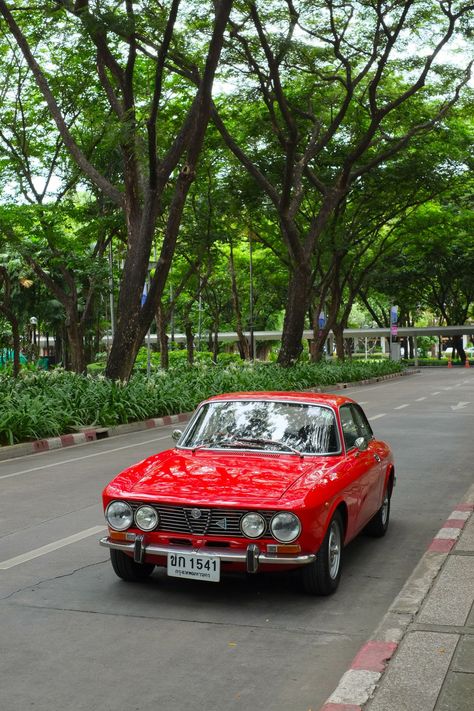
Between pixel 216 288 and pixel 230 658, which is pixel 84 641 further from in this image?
pixel 216 288

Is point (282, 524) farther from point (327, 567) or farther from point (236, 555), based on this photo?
point (327, 567)

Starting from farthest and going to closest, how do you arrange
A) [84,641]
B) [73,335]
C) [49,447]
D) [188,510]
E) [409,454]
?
1. [73,335]
2. [49,447]
3. [409,454]
4. [188,510]
5. [84,641]

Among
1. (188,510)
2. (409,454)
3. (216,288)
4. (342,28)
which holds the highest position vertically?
(342,28)

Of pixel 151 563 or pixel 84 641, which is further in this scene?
pixel 151 563

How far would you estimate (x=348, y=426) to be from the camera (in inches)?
294

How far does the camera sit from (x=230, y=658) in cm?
478

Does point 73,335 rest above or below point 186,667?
above

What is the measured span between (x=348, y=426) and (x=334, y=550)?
155 cm

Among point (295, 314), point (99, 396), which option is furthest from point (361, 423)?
point (295, 314)

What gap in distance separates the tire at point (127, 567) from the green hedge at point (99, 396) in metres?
9.24

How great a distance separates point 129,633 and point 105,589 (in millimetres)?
975

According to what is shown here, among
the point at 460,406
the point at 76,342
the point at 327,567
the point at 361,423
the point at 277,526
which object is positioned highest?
the point at 76,342

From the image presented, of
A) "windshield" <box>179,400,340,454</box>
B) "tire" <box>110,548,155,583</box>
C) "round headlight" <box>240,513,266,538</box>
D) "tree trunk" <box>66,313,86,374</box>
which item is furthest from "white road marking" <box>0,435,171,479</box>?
"tree trunk" <box>66,313,86,374</box>

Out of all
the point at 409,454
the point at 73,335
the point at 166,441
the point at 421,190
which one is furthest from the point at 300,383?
the point at 409,454
